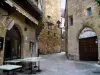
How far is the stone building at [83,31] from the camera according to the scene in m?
16.0

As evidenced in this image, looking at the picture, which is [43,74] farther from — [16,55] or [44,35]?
[44,35]

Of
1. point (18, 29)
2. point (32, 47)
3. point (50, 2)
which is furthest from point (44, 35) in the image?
point (18, 29)

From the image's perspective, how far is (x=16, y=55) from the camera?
30.6 ft

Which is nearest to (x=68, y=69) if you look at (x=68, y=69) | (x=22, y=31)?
(x=68, y=69)

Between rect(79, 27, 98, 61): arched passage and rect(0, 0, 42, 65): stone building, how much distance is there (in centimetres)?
673

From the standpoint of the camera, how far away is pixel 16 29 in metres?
9.20

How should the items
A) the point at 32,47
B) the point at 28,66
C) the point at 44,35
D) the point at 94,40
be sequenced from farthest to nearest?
the point at 44,35 < the point at 94,40 < the point at 32,47 < the point at 28,66

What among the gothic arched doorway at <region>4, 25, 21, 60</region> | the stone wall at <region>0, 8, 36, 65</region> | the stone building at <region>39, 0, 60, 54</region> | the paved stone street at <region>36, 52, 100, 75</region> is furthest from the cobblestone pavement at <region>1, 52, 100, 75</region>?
→ the stone building at <region>39, 0, 60, 54</region>

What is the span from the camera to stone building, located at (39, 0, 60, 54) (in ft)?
83.3

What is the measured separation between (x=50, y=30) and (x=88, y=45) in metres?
11.1

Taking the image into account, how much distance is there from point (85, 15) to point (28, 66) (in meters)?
8.96

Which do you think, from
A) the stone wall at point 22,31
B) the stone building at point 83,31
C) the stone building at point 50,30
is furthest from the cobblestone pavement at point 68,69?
the stone building at point 50,30

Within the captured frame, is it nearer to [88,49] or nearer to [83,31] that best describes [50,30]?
[83,31]

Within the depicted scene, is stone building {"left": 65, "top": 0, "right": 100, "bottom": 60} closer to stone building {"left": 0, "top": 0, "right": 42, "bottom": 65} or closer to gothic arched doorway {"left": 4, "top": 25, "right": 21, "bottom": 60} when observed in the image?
stone building {"left": 0, "top": 0, "right": 42, "bottom": 65}
